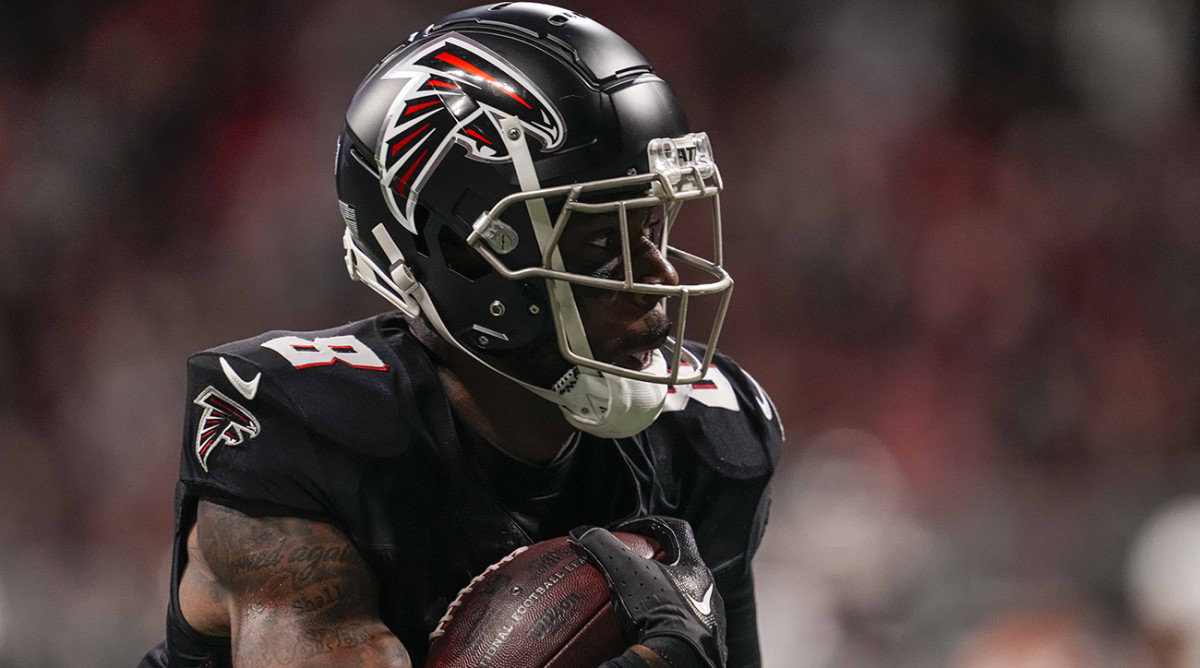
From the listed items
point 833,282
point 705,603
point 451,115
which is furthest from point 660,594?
point 833,282

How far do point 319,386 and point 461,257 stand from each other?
9.1 inches

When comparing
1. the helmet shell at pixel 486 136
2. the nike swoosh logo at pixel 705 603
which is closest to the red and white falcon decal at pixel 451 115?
the helmet shell at pixel 486 136

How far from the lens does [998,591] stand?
3.40 metres

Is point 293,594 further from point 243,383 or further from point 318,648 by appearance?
point 243,383

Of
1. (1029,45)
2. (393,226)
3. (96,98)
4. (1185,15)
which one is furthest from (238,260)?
(1185,15)

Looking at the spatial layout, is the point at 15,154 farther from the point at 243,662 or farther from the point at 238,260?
the point at 243,662

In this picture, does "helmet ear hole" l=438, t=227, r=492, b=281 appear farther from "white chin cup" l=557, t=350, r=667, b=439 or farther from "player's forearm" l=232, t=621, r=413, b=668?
"player's forearm" l=232, t=621, r=413, b=668

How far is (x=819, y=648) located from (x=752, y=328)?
3.38 feet

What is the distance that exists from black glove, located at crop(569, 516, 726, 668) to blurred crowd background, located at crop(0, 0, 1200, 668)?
1.86 m

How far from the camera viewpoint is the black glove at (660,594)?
1.41 meters

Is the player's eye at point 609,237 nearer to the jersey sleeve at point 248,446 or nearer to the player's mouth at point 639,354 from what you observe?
the player's mouth at point 639,354

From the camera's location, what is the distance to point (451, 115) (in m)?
1.50

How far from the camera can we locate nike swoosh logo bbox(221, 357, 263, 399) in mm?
1491

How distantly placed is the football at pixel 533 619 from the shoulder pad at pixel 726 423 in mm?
351
